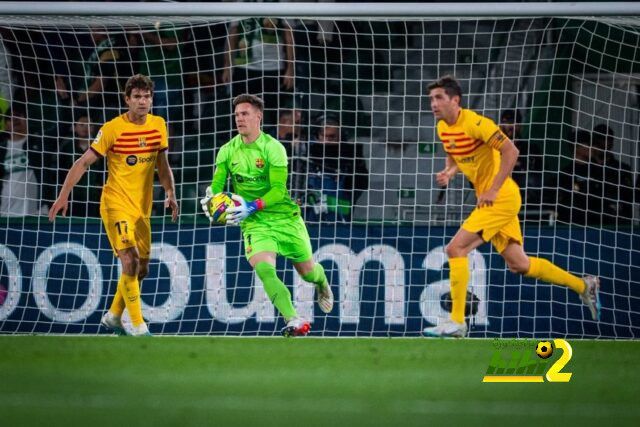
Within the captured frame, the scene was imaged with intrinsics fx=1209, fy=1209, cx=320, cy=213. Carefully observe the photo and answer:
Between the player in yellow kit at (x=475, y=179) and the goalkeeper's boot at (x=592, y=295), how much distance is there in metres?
0.66

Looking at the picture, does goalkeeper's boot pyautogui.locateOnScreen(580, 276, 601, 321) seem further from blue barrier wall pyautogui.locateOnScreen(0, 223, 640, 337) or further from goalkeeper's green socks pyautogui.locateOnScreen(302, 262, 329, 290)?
goalkeeper's green socks pyautogui.locateOnScreen(302, 262, 329, 290)

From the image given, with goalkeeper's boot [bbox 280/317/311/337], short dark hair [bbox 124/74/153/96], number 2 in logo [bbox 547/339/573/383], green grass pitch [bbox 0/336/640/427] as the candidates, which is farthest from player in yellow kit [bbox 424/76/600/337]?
short dark hair [bbox 124/74/153/96]

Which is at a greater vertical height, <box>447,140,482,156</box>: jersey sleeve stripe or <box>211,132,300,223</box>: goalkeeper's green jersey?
<box>447,140,482,156</box>: jersey sleeve stripe

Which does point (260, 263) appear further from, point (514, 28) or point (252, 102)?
point (514, 28)

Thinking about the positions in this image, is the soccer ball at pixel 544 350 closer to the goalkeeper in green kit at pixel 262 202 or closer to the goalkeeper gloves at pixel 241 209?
the goalkeeper in green kit at pixel 262 202

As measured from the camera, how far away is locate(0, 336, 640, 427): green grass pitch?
574cm

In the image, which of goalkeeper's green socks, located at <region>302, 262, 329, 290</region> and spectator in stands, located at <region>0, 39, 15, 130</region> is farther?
spectator in stands, located at <region>0, 39, 15, 130</region>

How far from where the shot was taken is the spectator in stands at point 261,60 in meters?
10.0

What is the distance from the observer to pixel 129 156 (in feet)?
29.1

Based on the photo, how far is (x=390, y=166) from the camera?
33.1ft

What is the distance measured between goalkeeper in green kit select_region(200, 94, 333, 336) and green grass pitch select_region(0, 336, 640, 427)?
0.48 meters

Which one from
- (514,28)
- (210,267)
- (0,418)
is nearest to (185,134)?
(210,267)

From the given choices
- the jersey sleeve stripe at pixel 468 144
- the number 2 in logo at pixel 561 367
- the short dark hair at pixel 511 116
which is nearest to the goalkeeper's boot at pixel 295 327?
the jersey sleeve stripe at pixel 468 144

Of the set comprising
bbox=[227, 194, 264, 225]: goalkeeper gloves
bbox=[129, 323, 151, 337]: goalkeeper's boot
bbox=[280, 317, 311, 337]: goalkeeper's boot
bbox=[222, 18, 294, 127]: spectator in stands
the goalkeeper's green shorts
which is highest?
bbox=[222, 18, 294, 127]: spectator in stands
